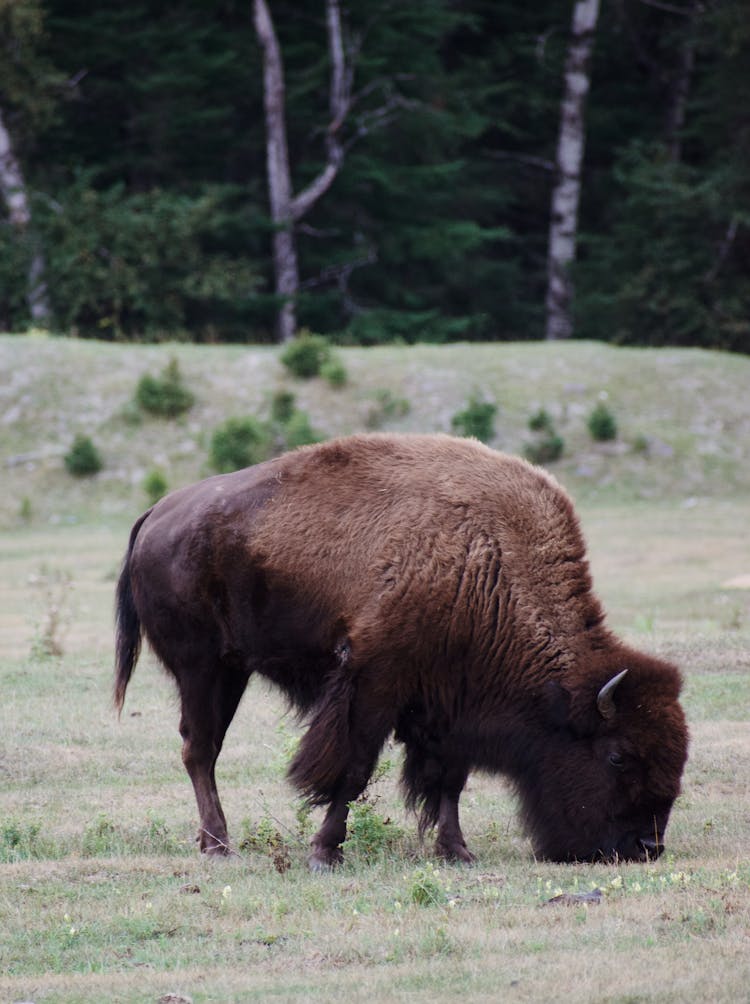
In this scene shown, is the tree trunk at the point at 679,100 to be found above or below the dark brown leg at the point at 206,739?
below

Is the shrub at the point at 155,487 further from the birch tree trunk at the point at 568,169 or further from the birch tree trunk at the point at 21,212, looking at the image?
the birch tree trunk at the point at 568,169

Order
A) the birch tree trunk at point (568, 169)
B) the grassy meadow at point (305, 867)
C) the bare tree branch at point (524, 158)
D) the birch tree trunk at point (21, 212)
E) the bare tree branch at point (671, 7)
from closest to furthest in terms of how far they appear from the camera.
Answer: the grassy meadow at point (305, 867), the birch tree trunk at point (21, 212), the birch tree trunk at point (568, 169), the bare tree branch at point (671, 7), the bare tree branch at point (524, 158)

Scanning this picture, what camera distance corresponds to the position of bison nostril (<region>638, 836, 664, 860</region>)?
6285 mm

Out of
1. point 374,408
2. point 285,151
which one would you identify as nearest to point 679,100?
point 285,151

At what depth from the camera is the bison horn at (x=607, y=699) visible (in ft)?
20.2

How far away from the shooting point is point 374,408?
2506 cm

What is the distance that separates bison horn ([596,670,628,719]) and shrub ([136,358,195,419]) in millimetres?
19499

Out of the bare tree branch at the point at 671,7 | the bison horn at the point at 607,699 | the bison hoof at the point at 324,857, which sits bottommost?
the bare tree branch at the point at 671,7

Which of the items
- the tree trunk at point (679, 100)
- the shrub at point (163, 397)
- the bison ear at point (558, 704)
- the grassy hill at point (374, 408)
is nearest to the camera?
the bison ear at point (558, 704)

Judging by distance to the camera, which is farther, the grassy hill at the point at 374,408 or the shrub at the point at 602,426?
the shrub at the point at 602,426

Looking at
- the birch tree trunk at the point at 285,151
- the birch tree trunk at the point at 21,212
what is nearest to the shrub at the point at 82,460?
the birch tree trunk at the point at 21,212

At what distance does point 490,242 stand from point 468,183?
2.13m

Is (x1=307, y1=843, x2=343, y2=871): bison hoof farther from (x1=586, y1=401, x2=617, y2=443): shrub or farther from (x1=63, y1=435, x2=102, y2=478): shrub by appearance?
(x1=586, y1=401, x2=617, y2=443): shrub

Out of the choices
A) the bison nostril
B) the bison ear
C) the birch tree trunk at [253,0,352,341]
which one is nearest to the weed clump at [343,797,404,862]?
the bison ear
